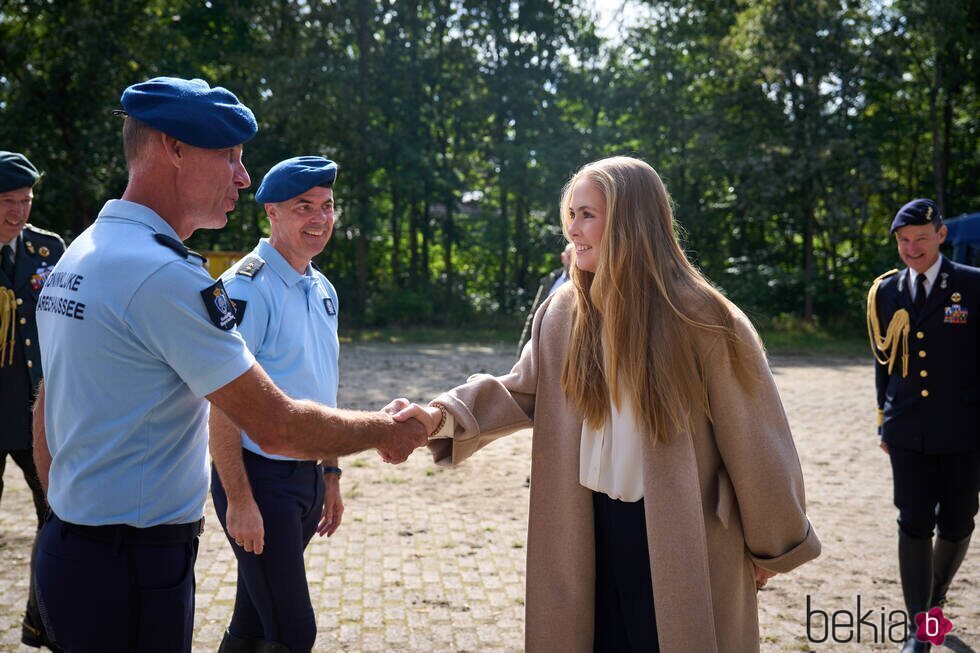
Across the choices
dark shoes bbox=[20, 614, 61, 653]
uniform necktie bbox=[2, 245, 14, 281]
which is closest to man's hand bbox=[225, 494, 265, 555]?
dark shoes bbox=[20, 614, 61, 653]

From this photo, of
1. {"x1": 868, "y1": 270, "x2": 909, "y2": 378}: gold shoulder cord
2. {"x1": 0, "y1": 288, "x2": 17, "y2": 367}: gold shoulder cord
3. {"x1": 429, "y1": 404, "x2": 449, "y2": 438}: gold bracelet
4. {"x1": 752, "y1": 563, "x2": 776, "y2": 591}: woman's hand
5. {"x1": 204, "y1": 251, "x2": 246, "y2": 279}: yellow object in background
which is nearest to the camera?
{"x1": 752, "y1": 563, "x2": 776, "y2": 591}: woman's hand

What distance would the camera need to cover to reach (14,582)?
5.35 m

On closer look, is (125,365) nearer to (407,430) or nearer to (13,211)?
(407,430)

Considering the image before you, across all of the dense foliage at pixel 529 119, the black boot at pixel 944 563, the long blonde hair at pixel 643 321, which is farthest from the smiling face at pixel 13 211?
the dense foliage at pixel 529 119

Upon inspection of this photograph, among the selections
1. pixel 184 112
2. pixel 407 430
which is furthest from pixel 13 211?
pixel 407 430

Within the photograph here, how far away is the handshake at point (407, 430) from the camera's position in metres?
2.92

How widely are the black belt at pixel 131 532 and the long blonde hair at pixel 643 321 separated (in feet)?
4.25

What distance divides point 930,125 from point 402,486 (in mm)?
26364

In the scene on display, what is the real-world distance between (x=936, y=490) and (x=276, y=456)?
370cm

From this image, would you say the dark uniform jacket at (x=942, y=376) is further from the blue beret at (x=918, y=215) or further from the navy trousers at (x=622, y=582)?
the navy trousers at (x=622, y=582)

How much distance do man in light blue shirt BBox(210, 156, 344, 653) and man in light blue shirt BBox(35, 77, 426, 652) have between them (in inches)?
27.7

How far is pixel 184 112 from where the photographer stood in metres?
2.34

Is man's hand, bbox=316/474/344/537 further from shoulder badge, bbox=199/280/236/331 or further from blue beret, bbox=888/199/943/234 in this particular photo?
blue beret, bbox=888/199/943/234

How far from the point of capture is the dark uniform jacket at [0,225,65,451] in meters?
4.63
